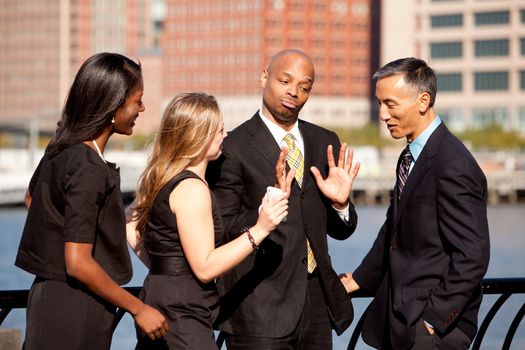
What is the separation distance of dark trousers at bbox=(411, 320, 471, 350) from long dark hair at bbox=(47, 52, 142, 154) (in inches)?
68.7

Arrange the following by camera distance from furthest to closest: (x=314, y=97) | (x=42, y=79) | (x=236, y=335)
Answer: (x=42, y=79)
(x=314, y=97)
(x=236, y=335)

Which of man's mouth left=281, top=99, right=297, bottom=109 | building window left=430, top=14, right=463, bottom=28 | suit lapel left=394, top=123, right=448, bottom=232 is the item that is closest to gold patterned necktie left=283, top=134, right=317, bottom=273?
man's mouth left=281, top=99, right=297, bottom=109

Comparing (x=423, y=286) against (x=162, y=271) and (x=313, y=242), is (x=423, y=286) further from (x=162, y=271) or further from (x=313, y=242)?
(x=162, y=271)

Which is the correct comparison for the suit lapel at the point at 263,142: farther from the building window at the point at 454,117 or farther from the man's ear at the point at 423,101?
the building window at the point at 454,117

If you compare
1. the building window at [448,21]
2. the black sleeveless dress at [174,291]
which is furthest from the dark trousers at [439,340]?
the building window at [448,21]

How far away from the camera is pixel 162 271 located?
207 inches

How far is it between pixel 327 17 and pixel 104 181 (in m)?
149

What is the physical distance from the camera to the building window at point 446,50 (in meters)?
118

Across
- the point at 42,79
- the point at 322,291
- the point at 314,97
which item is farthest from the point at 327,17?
the point at 322,291

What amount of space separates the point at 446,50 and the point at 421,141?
380 feet

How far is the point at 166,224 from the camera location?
205 inches

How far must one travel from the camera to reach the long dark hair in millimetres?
4992

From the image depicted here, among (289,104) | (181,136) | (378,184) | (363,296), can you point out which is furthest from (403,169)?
(378,184)

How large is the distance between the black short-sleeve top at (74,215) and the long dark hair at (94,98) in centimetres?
6
